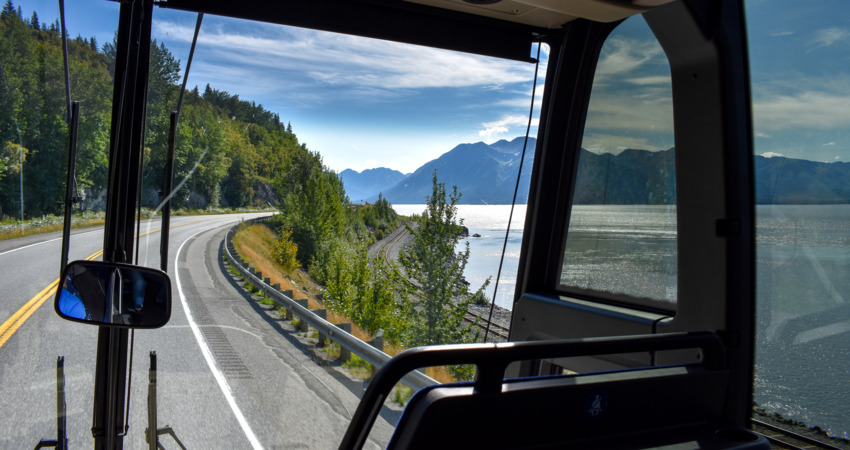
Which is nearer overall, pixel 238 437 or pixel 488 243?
pixel 238 437

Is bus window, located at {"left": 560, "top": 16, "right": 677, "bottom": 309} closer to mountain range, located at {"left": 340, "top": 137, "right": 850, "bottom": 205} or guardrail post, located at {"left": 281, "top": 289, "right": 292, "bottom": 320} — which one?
mountain range, located at {"left": 340, "top": 137, "right": 850, "bottom": 205}

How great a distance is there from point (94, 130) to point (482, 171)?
1.95m

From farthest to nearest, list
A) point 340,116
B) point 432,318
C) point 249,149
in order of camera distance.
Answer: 1. point 432,318
2. point 340,116
3. point 249,149

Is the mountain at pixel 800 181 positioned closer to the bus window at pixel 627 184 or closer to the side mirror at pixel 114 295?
the bus window at pixel 627 184

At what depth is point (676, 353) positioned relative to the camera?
2.27 metres

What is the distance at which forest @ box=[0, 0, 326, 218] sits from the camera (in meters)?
1.79

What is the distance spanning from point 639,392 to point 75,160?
1835 millimetres

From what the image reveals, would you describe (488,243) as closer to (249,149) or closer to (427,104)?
(427,104)

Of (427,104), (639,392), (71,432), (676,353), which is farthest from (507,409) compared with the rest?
(427,104)

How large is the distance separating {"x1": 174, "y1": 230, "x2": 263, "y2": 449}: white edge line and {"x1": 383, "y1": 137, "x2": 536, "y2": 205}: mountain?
123 cm

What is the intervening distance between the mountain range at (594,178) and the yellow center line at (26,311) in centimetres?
125

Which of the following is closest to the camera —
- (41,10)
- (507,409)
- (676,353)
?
(507,409)

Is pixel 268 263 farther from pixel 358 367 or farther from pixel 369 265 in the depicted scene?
pixel 358 367

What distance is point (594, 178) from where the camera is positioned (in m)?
3.18
